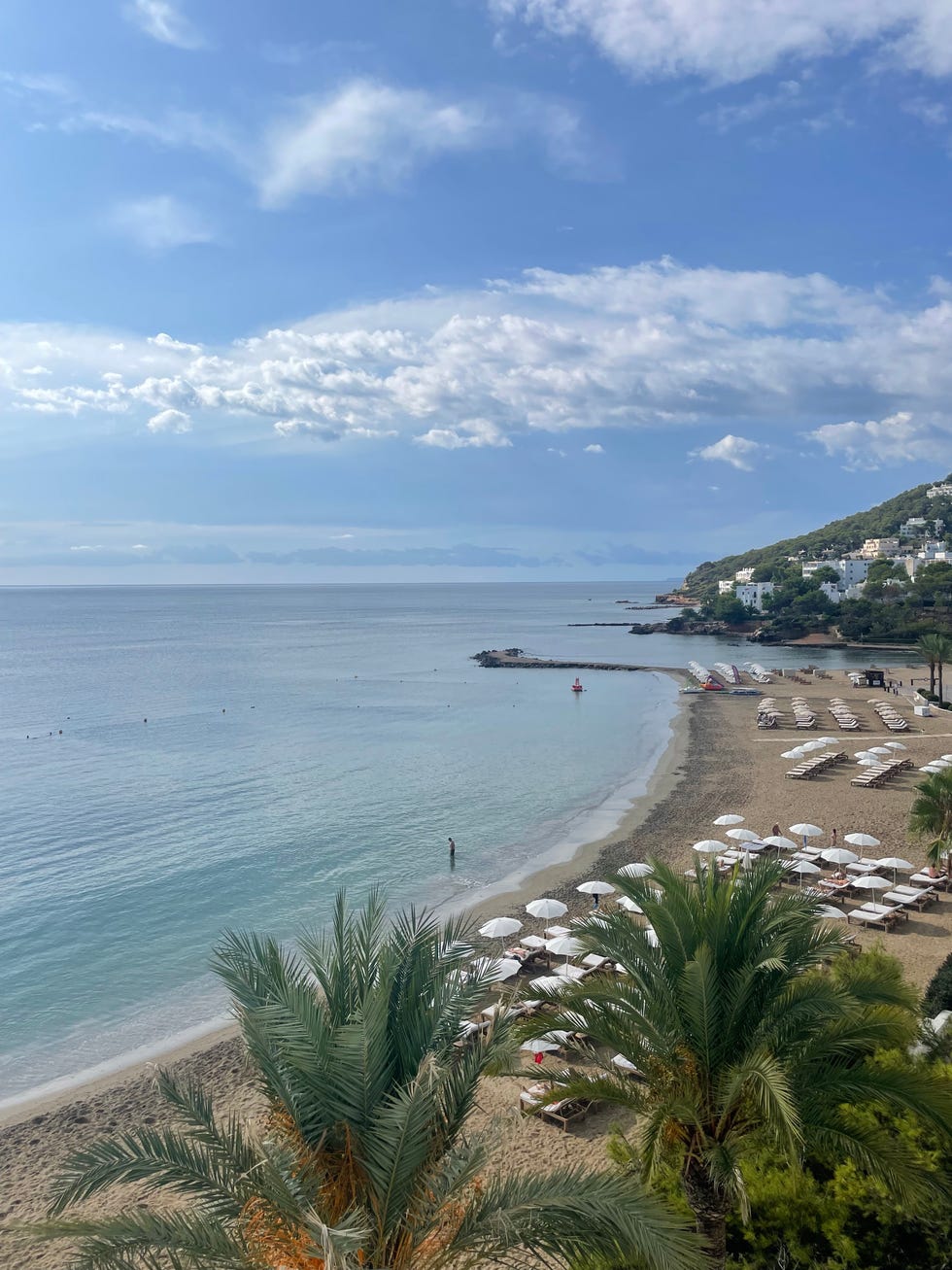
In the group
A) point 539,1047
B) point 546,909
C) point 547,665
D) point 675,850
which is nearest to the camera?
point 539,1047

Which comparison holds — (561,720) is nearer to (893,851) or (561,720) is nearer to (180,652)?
(893,851)

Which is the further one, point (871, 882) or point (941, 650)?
point (941, 650)

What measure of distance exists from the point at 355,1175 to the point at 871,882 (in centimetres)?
1859

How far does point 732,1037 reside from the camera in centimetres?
735

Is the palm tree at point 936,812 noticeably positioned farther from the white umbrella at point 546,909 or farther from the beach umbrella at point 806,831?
the white umbrella at point 546,909

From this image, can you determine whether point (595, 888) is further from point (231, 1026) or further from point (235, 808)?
point (235, 808)

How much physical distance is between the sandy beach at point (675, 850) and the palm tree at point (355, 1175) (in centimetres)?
48

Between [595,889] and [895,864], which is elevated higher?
[895,864]

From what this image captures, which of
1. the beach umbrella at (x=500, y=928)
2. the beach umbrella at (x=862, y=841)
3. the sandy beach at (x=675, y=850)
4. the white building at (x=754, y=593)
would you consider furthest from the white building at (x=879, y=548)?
the beach umbrella at (x=500, y=928)

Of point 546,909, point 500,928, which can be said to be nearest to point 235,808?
point 546,909

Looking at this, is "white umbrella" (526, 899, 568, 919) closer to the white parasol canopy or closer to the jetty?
the white parasol canopy

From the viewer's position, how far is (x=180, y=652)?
10825 centimetres

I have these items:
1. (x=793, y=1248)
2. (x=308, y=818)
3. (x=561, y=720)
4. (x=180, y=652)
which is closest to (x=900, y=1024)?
(x=793, y=1248)

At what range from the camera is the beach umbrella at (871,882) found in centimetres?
2106
